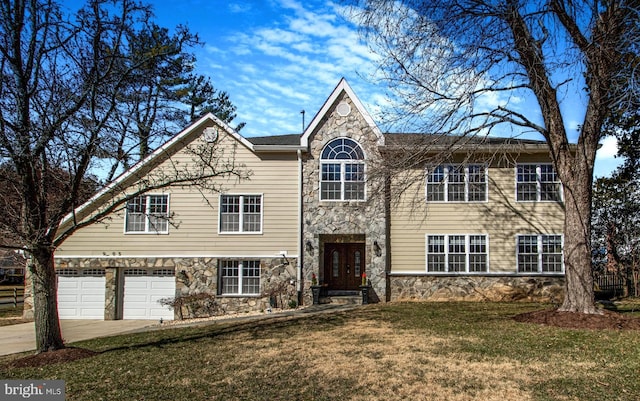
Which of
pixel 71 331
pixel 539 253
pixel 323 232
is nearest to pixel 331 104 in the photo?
pixel 323 232

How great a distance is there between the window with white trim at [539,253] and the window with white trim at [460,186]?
2.13m

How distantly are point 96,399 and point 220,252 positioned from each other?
1079 centimetres

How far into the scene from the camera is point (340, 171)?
59.4ft

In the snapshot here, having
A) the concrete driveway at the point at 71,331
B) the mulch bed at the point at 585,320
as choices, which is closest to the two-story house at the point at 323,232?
the concrete driveway at the point at 71,331

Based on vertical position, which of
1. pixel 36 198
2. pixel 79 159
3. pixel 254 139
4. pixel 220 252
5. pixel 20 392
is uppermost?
pixel 254 139

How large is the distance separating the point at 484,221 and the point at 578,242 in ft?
18.2

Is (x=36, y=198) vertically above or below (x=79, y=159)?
below

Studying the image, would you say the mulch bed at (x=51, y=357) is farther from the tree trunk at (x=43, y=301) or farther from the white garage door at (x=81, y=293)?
the white garage door at (x=81, y=293)

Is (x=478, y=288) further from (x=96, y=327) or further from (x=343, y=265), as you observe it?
(x=96, y=327)

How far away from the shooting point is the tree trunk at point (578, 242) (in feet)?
40.0

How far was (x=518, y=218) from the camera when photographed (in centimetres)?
1778

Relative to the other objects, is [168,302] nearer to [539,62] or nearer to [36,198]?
[36,198]

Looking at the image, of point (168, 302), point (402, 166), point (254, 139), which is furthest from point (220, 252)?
point (402, 166)

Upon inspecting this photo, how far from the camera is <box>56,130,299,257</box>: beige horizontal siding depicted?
18000 mm
